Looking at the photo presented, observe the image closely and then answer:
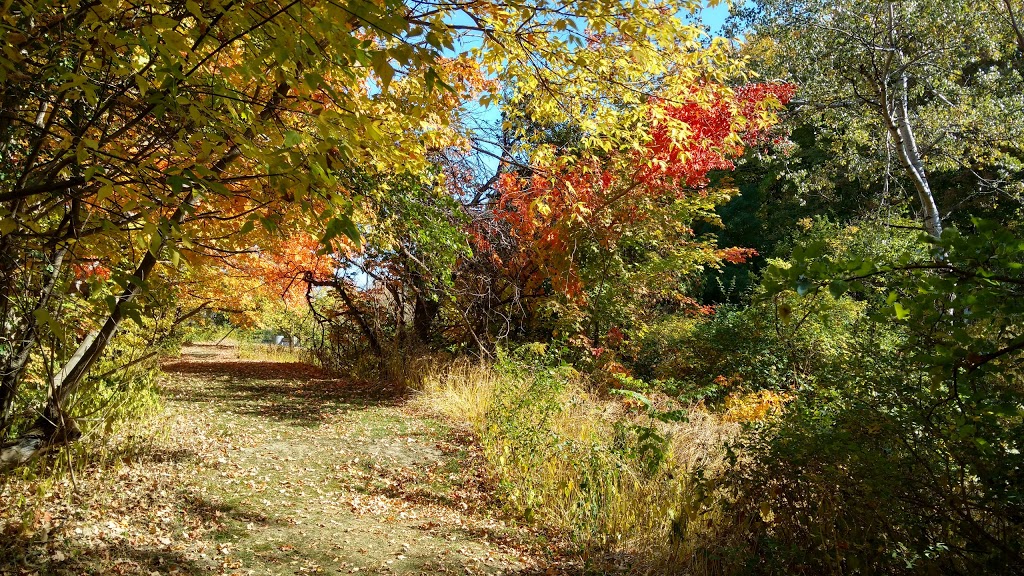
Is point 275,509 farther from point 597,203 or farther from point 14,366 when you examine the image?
point 597,203

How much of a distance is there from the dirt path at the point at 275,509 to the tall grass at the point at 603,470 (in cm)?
33

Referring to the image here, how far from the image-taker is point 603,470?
4.64 meters

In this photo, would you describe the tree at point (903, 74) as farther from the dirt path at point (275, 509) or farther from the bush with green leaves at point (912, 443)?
the dirt path at point (275, 509)

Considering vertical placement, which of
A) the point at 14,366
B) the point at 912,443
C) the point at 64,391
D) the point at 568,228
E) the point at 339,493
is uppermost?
the point at 568,228

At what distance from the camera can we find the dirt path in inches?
131

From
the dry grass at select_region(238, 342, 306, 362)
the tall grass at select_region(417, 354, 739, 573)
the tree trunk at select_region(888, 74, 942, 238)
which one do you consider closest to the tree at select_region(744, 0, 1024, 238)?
the tree trunk at select_region(888, 74, 942, 238)

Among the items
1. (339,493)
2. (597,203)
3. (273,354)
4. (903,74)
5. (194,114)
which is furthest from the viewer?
(273,354)

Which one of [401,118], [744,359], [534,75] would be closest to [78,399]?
[401,118]

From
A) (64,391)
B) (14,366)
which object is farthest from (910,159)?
(14,366)

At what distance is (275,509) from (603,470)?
259cm

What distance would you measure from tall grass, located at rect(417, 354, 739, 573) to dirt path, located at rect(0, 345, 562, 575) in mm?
330

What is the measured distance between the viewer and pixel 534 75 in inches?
149

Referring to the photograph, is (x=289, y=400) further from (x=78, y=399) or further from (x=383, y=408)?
(x=78, y=399)

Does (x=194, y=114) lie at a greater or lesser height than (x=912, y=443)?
greater
